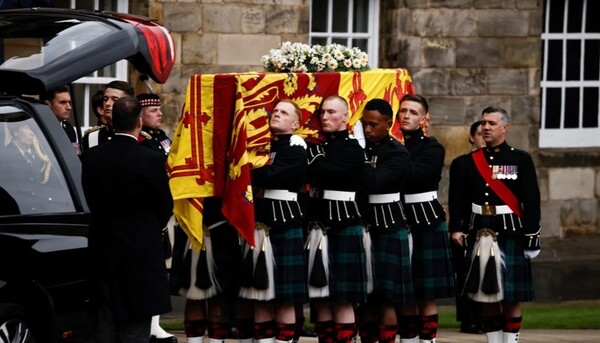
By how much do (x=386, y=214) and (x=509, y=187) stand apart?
1099 millimetres

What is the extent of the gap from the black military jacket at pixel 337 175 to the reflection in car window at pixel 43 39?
6.10 ft

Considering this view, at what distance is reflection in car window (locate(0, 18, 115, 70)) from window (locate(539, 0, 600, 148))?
8715 millimetres

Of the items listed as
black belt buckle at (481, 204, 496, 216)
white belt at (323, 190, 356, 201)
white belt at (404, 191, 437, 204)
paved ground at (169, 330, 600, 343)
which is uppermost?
white belt at (323, 190, 356, 201)

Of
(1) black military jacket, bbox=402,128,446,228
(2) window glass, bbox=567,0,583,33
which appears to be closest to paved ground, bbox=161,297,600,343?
(1) black military jacket, bbox=402,128,446,228

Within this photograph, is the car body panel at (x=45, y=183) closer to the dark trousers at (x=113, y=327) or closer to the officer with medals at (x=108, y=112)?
the dark trousers at (x=113, y=327)

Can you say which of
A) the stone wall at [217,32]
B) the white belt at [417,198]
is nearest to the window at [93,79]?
the stone wall at [217,32]

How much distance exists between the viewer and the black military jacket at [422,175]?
1212cm

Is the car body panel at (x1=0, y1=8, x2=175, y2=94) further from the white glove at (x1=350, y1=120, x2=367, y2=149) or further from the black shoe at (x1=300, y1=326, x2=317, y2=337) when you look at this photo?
the black shoe at (x1=300, y1=326, x2=317, y2=337)

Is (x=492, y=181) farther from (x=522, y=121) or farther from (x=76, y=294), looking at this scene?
(x=522, y=121)

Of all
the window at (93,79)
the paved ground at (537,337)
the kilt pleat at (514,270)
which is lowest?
the paved ground at (537,337)

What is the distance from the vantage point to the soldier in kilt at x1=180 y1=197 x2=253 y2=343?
1147 centimetres

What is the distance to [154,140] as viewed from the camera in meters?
12.3

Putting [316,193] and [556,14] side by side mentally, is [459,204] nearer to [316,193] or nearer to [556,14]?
[316,193]

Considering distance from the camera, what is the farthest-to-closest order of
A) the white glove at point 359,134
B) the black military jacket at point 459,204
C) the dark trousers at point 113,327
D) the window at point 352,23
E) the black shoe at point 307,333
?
the window at point 352,23 < the black shoe at point 307,333 < the black military jacket at point 459,204 < the white glove at point 359,134 < the dark trousers at point 113,327
